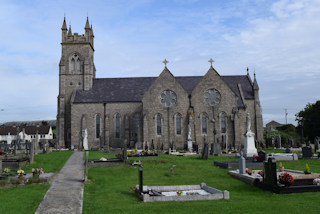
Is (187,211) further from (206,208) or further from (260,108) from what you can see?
(260,108)

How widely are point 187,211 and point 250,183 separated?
658 cm

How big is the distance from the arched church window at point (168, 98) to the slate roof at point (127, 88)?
384 centimetres

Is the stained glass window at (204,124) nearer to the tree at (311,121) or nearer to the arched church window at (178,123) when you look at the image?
the arched church window at (178,123)

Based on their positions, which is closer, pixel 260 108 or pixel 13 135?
pixel 260 108

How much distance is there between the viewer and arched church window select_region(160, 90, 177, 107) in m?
45.0

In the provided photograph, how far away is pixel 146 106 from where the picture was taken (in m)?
44.7

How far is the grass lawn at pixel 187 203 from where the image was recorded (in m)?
10.7

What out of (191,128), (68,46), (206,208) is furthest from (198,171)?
(68,46)

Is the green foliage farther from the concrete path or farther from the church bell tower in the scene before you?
the church bell tower

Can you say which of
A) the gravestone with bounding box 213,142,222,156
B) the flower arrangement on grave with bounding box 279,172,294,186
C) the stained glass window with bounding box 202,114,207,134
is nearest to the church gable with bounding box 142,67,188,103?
the stained glass window with bounding box 202,114,207,134

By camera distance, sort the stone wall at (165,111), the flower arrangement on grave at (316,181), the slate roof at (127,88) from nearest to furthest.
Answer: the flower arrangement on grave at (316,181) → the stone wall at (165,111) → the slate roof at (127,88)

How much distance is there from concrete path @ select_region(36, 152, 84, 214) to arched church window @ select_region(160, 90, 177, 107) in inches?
1048

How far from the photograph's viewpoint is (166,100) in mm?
45094

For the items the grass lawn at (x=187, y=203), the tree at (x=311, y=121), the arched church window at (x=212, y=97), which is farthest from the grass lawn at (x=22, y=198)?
the tree at (x=311, y=121)
